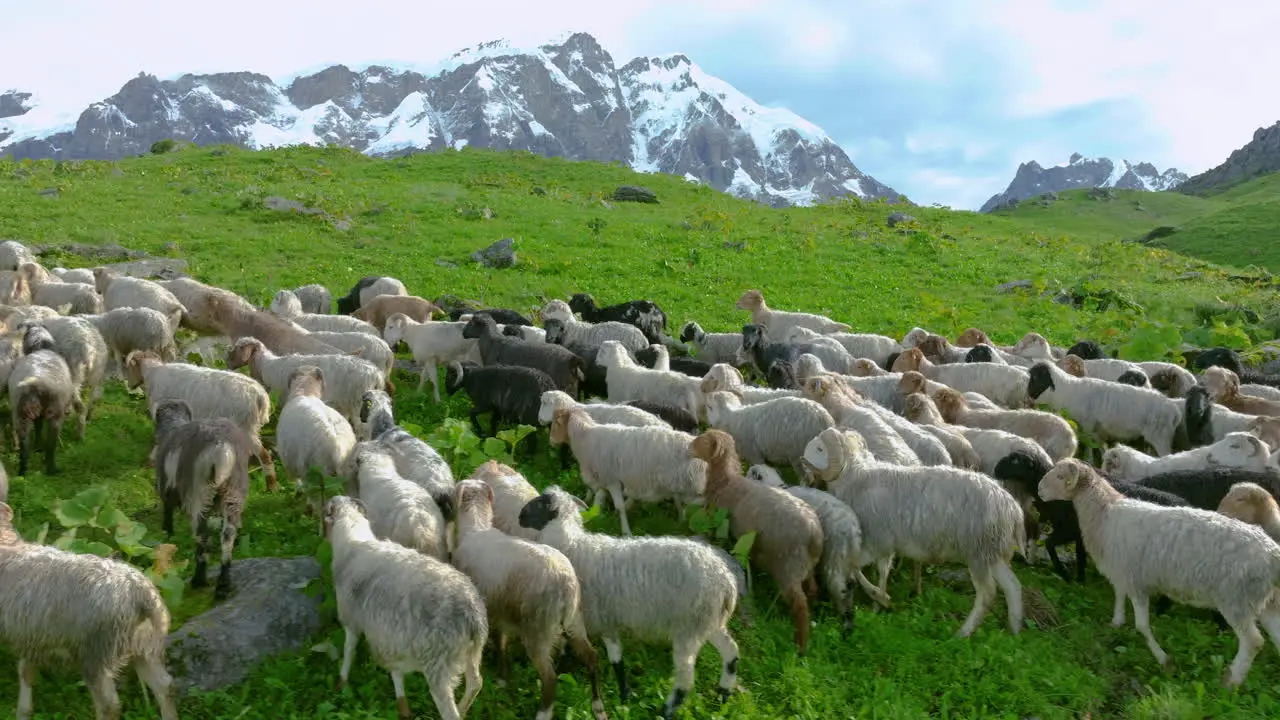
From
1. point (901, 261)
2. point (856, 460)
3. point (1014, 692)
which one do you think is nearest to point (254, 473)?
point (856, 460)

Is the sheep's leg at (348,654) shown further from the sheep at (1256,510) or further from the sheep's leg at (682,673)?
the sheep at (1256,510)

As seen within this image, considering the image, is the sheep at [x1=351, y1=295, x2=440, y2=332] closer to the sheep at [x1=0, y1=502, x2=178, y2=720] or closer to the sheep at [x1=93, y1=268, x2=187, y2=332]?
the sheep at [x1=93, y1=268, x2=187, y2=332]

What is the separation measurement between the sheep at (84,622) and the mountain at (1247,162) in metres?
133

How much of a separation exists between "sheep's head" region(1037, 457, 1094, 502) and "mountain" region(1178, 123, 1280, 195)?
126982mm

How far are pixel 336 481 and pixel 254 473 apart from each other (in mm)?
2149

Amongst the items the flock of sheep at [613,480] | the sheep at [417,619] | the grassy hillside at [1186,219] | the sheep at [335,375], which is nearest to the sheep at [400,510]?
the flock of sheep at [613,480]

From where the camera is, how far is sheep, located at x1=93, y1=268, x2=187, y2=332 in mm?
13219

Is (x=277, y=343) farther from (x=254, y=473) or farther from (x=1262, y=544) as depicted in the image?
(x=1262, y=544)

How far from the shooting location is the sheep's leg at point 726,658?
6055 mm

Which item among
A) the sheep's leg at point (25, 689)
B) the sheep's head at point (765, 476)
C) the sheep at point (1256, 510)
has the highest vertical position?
the sheep at point (1256, 510)

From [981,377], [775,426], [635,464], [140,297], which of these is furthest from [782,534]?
[140,297]

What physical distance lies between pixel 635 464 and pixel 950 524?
2945 millimetres

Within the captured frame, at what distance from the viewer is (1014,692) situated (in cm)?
656

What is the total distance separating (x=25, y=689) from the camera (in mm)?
5289
